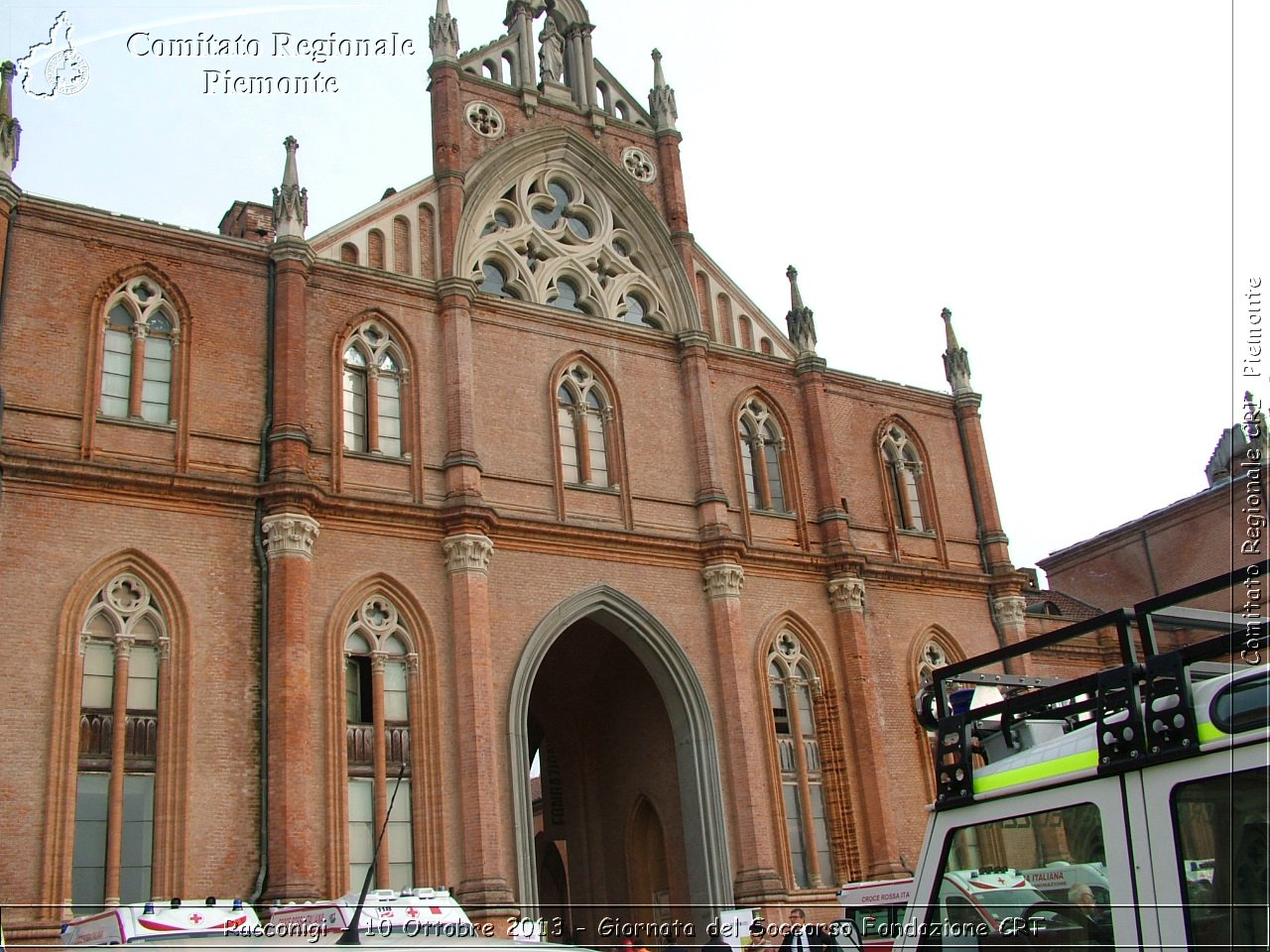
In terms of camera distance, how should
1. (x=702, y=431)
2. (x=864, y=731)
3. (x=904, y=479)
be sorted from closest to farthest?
1. (x=864, y=731)
2. (x=702, y=431)
3. (x=904, y=479)

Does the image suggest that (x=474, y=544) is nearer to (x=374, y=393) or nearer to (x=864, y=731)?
(x=374, y=393)

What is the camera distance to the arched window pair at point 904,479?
27672 mm

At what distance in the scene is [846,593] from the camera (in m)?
24.9

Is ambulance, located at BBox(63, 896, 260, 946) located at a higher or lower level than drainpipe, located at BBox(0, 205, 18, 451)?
lower

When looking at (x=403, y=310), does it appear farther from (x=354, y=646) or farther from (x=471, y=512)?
(x=354, y=646)

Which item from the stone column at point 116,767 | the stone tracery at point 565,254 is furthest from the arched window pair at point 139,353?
the stone tracery at point 565,254

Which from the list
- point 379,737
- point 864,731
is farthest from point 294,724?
point 864,731

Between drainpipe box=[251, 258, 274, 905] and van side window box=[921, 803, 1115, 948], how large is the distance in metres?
14.3

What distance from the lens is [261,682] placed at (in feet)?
60.4

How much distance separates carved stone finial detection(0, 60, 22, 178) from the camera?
760 inches

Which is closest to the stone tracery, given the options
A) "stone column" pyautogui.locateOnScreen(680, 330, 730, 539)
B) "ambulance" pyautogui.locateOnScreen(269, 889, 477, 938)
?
"stone column" pyautogui.locateOnScreen(680, 330, 730, 539)

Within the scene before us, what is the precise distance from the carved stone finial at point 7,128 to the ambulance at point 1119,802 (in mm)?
18588

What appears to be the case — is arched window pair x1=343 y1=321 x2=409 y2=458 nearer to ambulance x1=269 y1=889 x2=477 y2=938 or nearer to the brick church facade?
the brick church facade

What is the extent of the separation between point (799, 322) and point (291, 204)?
11417 millimetres
